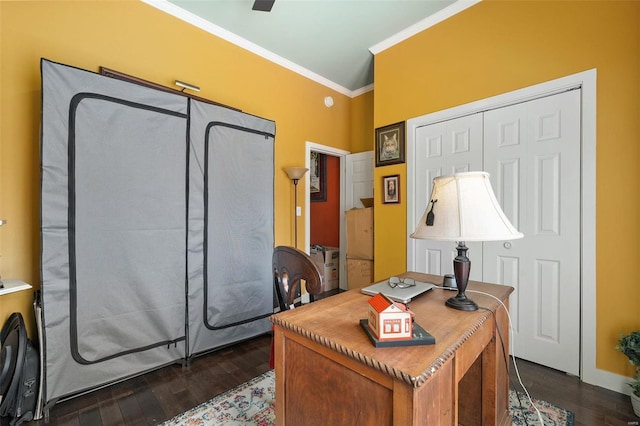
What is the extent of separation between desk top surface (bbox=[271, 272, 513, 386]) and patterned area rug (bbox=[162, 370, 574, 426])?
2.38 ft

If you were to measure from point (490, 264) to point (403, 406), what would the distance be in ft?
6.93

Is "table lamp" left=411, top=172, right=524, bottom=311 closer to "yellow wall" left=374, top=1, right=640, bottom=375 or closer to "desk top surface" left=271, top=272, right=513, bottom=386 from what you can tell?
"desk top surface" left=271, top=272, right=513, bottom=386

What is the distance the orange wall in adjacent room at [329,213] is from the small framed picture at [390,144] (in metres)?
1.53

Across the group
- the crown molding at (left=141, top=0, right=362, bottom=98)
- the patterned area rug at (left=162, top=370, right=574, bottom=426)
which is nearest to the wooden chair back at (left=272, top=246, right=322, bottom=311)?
the patterned area rug at (left=162, top=370, right=574, bottom=426)

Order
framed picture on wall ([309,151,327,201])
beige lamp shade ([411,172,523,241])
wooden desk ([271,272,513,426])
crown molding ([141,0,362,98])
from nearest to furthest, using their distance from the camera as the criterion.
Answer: wooden desk ([271,272,513,426])
beige lamp shade ([411,172,523,241])
crown molding ([141,0,362,98])
framed picture on wall ([309,151,327,201])

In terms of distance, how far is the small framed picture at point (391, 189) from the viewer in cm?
299

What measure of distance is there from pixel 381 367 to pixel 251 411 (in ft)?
4.51

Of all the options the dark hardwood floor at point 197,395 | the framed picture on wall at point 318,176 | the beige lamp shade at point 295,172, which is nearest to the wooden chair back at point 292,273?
the dark hardwood floor at point 197,395

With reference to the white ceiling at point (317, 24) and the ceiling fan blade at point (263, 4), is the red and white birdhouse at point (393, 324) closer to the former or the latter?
the ceiling fan blade at point (263, 4)

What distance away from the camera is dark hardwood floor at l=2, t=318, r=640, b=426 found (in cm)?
159

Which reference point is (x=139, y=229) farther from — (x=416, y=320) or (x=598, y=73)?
(x=598, y=73)

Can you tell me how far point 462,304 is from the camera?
1.10m

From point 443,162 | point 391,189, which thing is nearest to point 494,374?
point 443,162

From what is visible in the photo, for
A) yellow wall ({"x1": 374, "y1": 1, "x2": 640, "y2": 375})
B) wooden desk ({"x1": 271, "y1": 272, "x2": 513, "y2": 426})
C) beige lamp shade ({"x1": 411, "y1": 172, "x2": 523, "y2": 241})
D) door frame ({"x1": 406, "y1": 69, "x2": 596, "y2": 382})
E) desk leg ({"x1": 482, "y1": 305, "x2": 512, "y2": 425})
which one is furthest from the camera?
door frame ({"x1": 406, "y1": 69, "x2": 596, "y2": 382})
